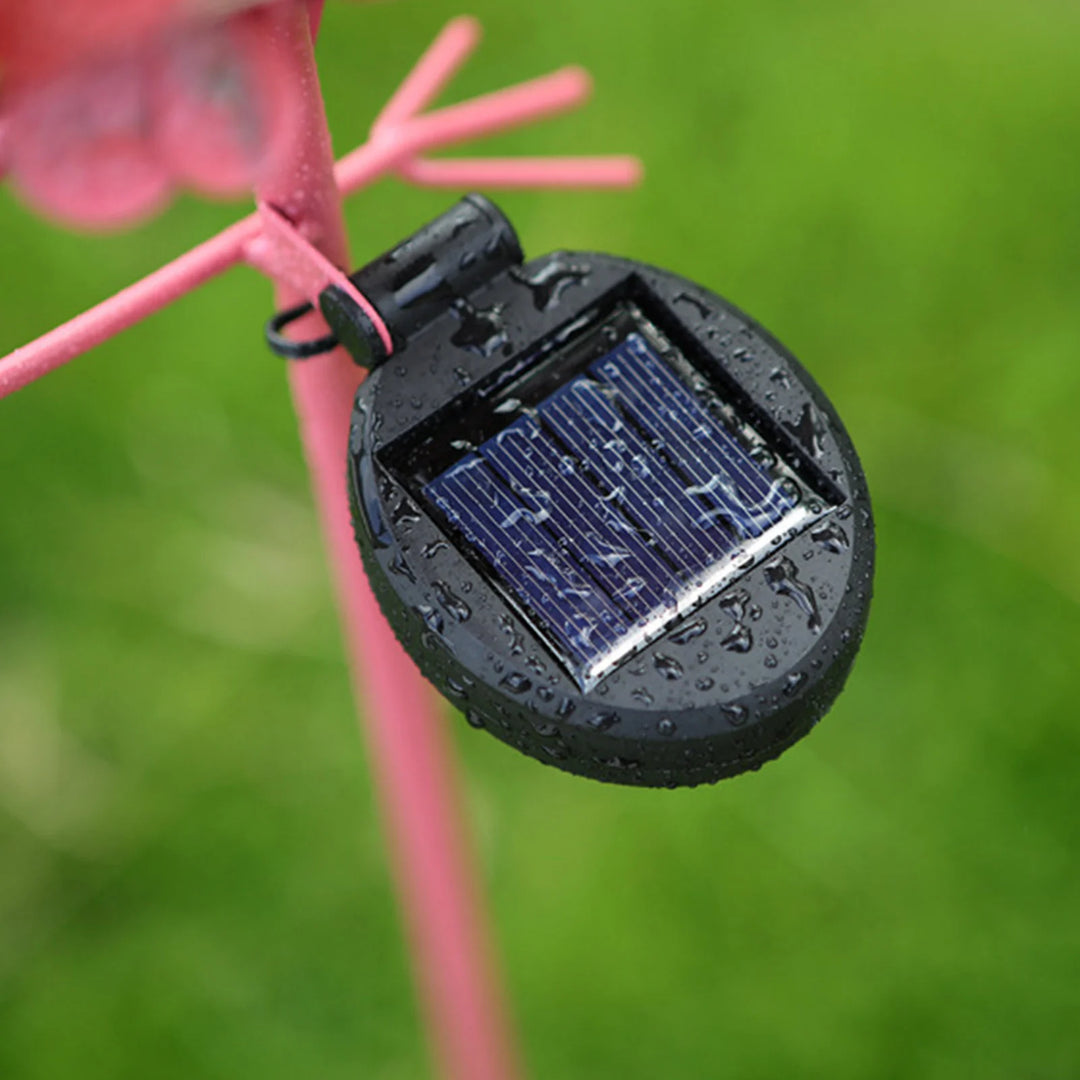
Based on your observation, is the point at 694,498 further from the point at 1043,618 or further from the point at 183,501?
the point at 183,501

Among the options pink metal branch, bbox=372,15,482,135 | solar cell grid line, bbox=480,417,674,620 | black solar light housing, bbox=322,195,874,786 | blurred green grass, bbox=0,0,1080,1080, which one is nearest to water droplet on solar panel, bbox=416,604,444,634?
black solar light housing, bbox=322,195,874,786

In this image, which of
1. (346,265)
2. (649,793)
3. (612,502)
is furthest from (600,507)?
(649,793)

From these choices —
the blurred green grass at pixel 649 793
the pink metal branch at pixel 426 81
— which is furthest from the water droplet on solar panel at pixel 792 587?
the blurred green grass at pixel 649 793

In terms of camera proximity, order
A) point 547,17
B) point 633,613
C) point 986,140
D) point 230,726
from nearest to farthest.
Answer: point 633,613
point 230,726
point 986,140
point 547,17

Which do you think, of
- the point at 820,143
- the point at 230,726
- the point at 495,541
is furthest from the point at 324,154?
the point at 820,143

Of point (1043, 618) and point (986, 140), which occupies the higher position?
point (986, 140)

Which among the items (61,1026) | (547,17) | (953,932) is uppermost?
(547,17)

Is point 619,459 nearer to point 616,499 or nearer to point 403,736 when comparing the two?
point 616,499
